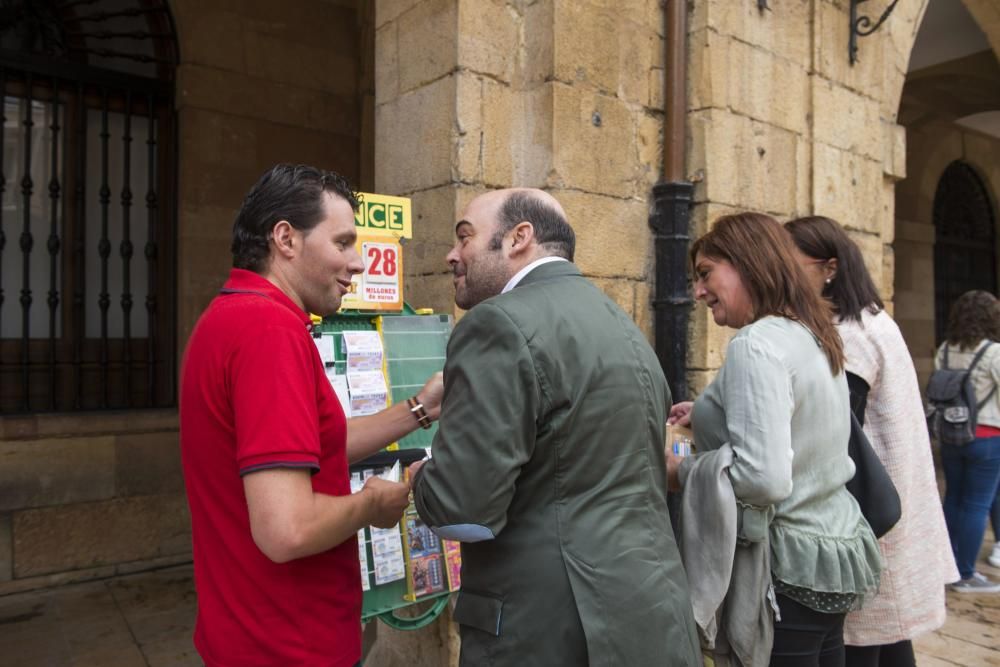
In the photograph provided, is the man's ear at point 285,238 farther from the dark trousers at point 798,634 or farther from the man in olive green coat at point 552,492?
the dark trousers at point 798,634

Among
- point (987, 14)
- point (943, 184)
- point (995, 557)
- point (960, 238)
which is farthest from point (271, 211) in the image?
point (960, 238)

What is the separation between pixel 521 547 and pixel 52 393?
14.8 ft

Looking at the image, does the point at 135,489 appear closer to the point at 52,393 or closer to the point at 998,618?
the point at 52,393

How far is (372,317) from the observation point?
103 inches

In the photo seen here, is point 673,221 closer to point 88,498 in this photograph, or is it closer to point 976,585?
point 976,585

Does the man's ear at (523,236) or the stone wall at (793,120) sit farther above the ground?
the stone wall at (793,120)

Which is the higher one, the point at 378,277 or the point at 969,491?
the point at 378,277

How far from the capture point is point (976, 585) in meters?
4.97

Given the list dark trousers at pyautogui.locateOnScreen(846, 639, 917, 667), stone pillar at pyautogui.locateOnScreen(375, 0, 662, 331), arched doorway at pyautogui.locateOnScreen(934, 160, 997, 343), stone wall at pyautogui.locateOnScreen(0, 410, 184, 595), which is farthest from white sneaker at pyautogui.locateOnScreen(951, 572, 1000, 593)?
arched doorway at pyautogui.locateOnScreen(934, 160, 997, 343)

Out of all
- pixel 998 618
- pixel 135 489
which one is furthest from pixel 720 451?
pixel 135 489

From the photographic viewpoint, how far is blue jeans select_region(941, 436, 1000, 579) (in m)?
4.82

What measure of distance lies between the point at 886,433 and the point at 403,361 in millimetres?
1617

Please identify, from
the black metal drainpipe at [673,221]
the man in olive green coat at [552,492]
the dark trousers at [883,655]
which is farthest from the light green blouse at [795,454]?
the black metal drainpipe at [673,221]

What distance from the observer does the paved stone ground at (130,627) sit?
3.81 meters
